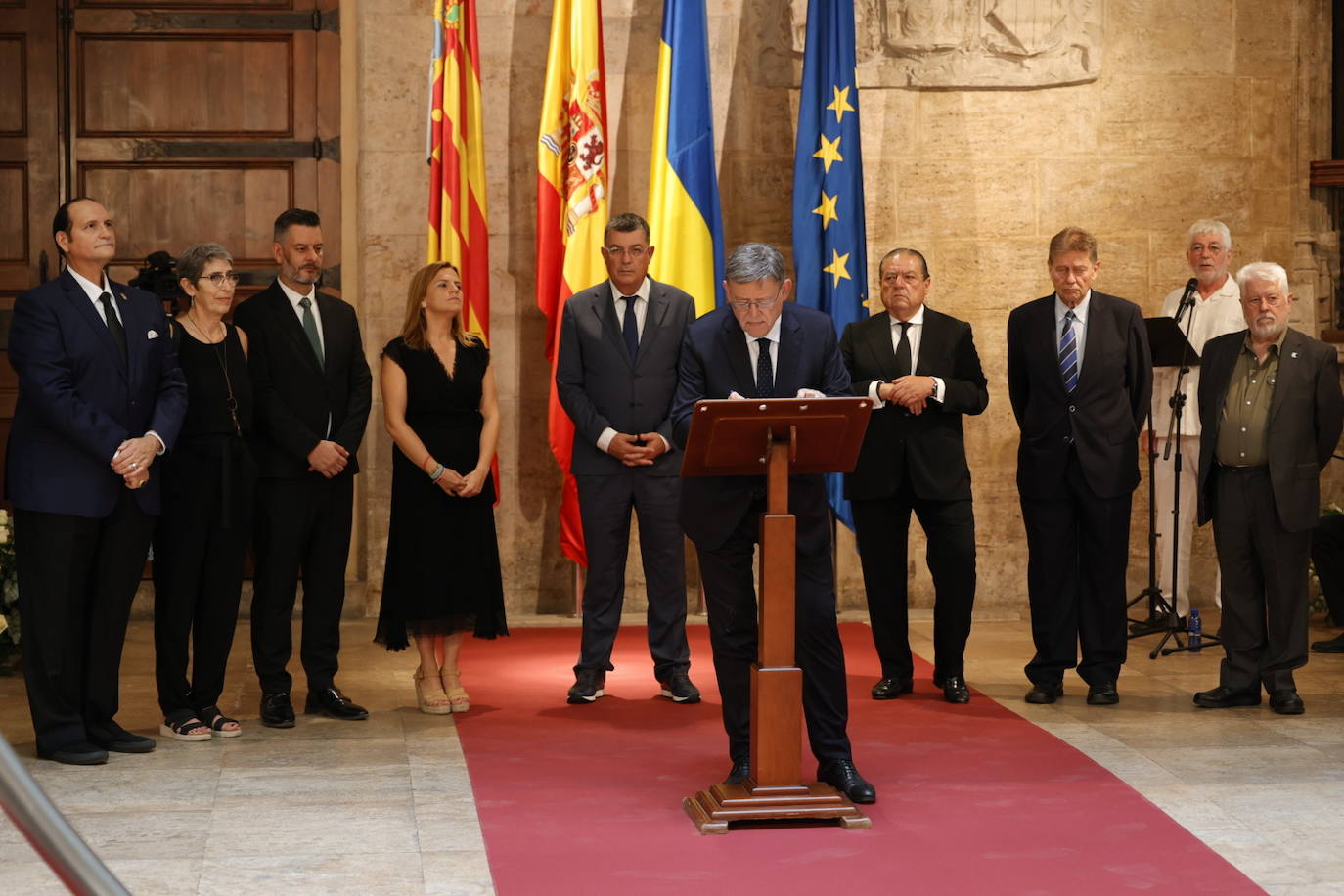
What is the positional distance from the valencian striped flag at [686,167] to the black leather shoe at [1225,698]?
9.63 ft

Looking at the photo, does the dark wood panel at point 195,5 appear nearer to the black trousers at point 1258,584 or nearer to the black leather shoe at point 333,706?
the black leather shoe at point 333,706

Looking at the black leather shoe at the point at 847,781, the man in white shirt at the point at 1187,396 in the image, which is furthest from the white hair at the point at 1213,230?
the black leather shoe at the point at 847,781

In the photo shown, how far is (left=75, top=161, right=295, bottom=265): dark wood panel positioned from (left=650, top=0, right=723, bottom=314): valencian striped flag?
6.28 ft

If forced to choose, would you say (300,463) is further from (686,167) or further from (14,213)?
(14,213)

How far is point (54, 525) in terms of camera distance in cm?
484

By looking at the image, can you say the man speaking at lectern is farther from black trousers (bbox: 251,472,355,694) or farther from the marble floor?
black trousers (bbox: 251,472,355,694)

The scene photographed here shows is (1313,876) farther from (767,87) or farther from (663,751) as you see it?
(767,87)

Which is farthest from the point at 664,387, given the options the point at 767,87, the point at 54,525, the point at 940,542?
the point at 767,87

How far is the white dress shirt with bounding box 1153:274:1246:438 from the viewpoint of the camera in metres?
7.28

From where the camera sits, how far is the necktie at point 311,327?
552cm

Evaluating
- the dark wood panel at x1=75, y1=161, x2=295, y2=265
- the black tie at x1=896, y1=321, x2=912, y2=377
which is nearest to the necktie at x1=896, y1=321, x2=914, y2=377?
the black tie at x1=896, y1=321, x2=912, y2=377

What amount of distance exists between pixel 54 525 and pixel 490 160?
369 centimetres

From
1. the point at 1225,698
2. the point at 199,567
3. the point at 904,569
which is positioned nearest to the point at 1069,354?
the point at 904,569

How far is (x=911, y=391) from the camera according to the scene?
5645mm
